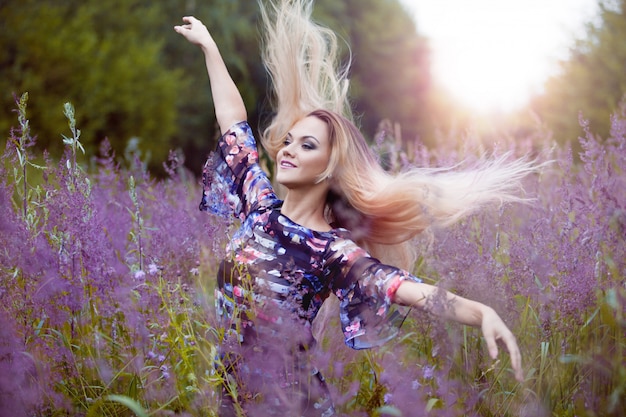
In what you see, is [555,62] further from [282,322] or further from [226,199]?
[282,322]

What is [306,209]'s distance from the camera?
2.59 m

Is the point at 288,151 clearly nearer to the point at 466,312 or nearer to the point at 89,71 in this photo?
the point at 466,312

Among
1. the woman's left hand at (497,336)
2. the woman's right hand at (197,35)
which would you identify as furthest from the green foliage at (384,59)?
Result: the woman's left hand at (497,336)

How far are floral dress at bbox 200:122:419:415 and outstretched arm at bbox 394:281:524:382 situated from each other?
5 cm

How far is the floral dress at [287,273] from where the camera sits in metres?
2.17

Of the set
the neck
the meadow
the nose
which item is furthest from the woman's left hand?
the nose

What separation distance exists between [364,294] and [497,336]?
0.54m

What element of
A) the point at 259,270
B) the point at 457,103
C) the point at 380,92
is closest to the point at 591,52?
the point at 259,270

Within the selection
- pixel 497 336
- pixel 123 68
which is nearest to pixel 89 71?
pixel 123 68

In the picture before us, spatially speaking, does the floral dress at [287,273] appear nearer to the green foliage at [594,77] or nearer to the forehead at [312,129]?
the forehead at [312,129]

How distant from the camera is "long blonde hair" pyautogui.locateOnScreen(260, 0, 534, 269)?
2.54 meters

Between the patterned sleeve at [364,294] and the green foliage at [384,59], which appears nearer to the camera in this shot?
the patterned sleeve at [364,294]

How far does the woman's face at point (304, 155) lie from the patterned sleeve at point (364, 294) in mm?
319

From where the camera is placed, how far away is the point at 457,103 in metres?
28.6
